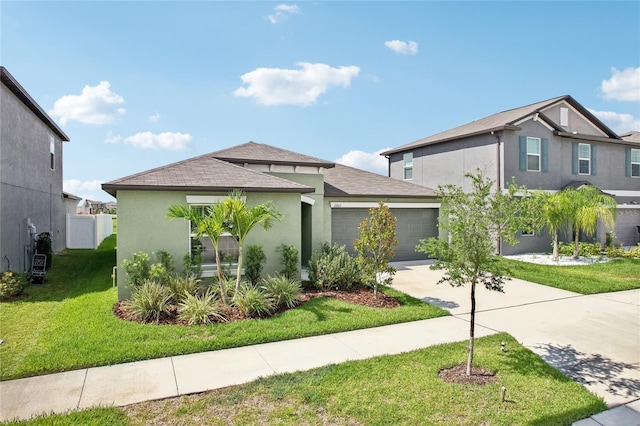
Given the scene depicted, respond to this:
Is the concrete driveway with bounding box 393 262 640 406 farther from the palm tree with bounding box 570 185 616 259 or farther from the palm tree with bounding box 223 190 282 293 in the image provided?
the palm tree with bounding box 570 185 616 259

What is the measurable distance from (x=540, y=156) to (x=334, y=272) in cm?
1311

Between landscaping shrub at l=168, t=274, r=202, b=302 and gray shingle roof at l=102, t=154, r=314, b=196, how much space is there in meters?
2.24

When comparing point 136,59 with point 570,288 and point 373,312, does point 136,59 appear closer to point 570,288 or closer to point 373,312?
point 373,312

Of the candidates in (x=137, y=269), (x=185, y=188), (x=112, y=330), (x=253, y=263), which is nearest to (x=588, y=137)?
(x=253, y=263)

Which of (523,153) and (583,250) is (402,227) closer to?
(523,153)

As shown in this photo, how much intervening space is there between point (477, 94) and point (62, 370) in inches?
663

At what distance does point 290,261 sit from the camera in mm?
10234

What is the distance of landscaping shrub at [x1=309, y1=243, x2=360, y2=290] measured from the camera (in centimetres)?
1059

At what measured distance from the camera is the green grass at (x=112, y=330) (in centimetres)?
587

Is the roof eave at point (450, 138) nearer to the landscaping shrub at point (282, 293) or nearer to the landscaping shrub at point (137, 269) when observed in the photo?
the landscaping shrub at point (282, 293)

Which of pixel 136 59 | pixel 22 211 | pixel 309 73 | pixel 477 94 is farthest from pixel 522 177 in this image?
pixel 22 211

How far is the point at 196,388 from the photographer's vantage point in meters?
4.97

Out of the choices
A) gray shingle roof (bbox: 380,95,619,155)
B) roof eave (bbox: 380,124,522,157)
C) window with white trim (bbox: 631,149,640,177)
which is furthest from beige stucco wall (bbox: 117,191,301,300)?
window with white trim (bbox: 631,149,640,177)

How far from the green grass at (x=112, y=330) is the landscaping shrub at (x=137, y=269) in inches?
29.8
